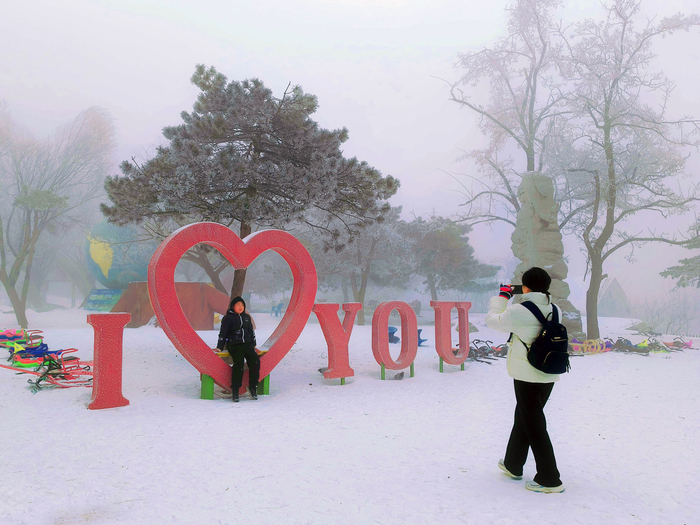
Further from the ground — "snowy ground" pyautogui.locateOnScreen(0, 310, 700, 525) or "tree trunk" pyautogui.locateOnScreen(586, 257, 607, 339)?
"tree trunk" pyautogui.locateOnScreen(586, 257, 607, 339)

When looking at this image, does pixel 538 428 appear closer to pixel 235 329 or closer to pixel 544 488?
pixel 544 488

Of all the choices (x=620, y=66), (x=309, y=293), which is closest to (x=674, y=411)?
(x=309, y=293)

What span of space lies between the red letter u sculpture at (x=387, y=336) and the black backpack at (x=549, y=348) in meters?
4.27

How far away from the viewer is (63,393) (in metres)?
5.88

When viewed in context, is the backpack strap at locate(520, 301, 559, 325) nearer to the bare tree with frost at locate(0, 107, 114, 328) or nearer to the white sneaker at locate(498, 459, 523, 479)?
the white sneaker at locate(498, 459, 523, 479)

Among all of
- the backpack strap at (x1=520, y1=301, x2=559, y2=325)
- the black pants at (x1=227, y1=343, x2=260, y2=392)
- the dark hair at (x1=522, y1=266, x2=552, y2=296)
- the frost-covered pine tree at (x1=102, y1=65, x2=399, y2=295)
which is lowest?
the black pants at (x1=227, y1=343, x2=260, y2=392)

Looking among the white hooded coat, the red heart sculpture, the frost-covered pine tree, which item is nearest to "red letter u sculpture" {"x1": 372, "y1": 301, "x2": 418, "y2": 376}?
the red heart sculpture

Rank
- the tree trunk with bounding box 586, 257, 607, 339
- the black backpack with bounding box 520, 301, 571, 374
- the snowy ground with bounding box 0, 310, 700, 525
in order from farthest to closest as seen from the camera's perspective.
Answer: the tree trunk with bounding box 586, 257, 607, 339, the black backpack with bounding box 520, 301, 571, 374, the snowy ground with bounding box 0, 310, 700, 525

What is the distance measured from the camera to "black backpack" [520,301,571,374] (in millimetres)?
3088

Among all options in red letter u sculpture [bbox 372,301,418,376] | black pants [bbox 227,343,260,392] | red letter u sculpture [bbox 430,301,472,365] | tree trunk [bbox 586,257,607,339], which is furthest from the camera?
tree trunk [bbox 586,257,607,339]

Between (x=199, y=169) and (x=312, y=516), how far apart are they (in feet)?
19.5

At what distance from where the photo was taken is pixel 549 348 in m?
3.12

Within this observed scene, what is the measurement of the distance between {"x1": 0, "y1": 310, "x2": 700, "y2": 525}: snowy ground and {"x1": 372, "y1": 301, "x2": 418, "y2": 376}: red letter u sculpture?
49 cm

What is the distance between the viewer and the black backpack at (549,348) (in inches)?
122
